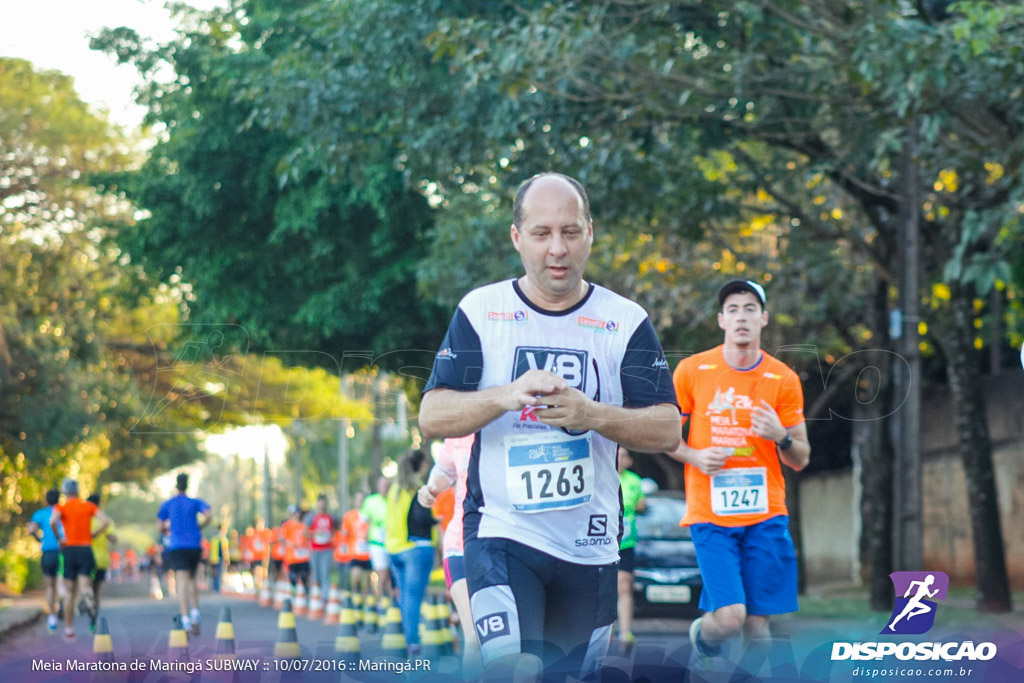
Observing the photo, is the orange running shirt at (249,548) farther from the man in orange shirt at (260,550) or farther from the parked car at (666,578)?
the parked car at (666,578)

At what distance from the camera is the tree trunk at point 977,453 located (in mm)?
14352

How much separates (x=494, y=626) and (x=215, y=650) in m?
6.52

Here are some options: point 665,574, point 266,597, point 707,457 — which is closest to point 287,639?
point 707,457

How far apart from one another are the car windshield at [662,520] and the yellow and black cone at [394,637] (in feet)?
16.1

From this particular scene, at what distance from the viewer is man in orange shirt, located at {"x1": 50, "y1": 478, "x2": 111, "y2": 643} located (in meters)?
15.5

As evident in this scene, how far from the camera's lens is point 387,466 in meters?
67.8

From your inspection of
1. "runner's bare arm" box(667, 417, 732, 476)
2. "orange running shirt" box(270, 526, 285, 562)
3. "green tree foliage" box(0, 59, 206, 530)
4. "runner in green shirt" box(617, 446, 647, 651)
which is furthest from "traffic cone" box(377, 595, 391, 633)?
"green tree foliage" box(0, 59, 206, 530)

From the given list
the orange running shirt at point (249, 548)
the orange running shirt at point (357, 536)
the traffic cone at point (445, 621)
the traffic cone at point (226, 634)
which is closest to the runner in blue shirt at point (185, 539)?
the orange running shirt at point (357, 536)

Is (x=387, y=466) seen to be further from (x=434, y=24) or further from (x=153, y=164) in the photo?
(x=434, y=24)

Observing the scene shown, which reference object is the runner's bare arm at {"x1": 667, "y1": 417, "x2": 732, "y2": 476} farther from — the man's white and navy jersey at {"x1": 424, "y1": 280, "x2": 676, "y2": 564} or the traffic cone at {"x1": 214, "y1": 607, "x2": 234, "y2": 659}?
the traffic cone at {"x1": 214, "y1": 607, "x2": 234, "y2": 659}

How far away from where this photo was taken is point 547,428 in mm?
4199

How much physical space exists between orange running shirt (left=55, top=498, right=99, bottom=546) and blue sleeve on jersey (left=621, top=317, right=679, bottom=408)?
40.7 ft

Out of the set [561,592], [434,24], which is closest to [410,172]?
[434,24]

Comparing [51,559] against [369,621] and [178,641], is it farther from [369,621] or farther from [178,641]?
[178,641]
